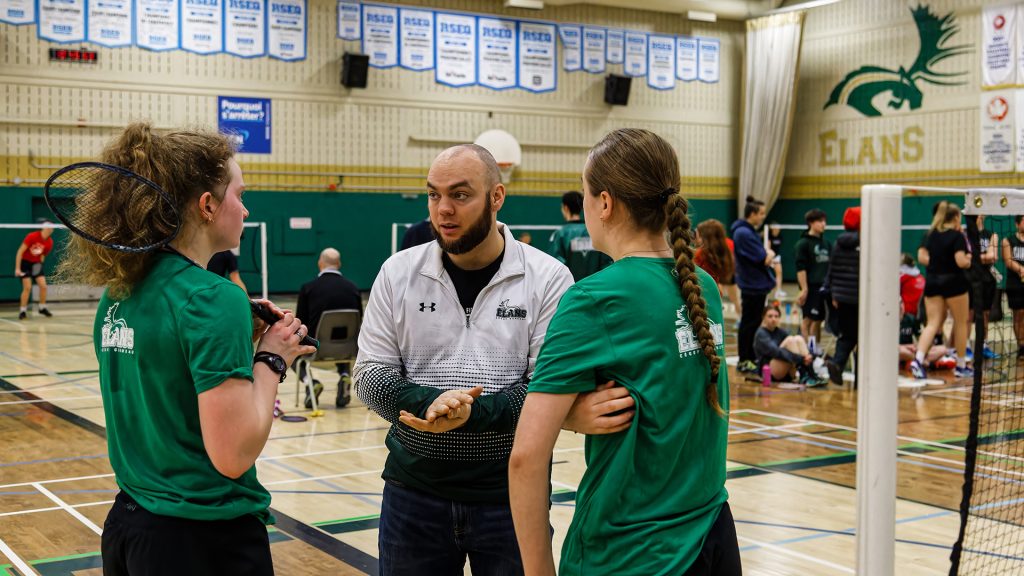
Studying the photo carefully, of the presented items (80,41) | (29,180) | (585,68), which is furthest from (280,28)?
(585,68)

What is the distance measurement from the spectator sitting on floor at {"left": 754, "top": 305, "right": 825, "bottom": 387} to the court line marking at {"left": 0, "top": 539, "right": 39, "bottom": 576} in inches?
311

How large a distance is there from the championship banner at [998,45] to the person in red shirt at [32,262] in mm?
17018

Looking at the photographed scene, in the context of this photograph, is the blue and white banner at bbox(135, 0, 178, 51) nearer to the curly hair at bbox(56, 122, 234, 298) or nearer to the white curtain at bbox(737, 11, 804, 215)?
the white curtain at bbox(737, 11, 804, 215)

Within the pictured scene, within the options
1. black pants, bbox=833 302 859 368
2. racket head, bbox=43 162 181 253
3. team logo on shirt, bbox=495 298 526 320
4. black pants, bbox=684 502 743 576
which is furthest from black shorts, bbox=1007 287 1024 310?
racket head, bbox=43 162 181 253

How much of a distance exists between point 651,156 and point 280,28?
1914 centimetres

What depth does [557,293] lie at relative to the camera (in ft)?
9.34

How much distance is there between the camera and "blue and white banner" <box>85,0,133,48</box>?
18406mm

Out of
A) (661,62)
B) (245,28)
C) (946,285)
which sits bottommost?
(946,285)

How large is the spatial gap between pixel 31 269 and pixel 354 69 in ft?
23.4

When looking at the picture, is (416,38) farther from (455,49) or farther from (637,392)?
(637,392)

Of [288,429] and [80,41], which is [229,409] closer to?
[288,429]

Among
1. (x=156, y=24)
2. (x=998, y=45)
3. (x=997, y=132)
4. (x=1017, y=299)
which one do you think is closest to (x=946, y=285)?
(x=1017, y=299)

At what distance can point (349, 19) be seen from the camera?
20703 mm

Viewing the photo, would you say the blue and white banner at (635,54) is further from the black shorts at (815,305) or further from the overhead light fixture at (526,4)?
the black shorts at (815,305)
